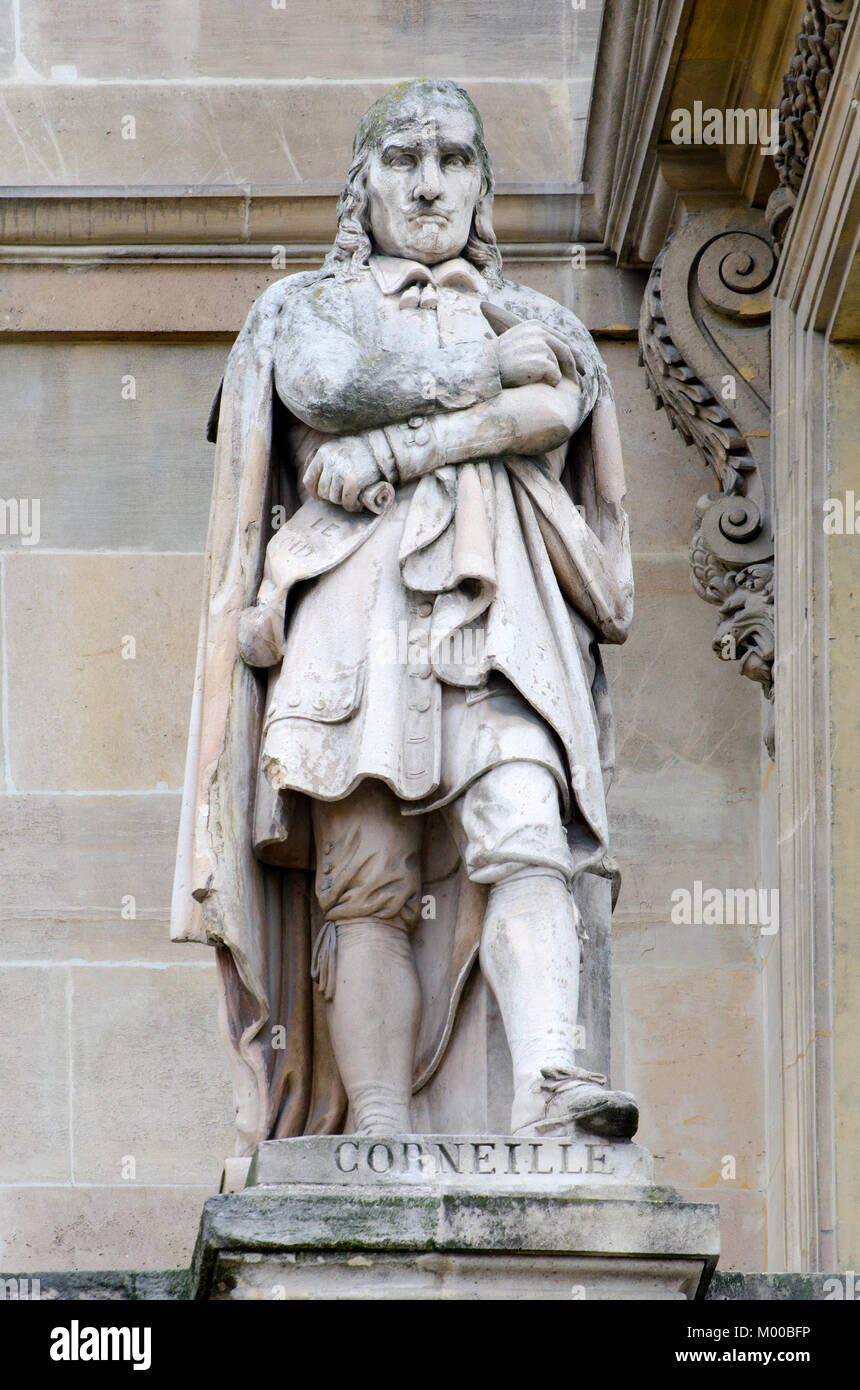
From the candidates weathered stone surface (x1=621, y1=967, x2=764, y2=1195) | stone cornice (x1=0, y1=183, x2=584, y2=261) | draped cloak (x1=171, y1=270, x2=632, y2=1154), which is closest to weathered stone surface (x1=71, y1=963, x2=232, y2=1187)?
weathered stone surface (x1=621, y1=967, x2=764, y2=1195)

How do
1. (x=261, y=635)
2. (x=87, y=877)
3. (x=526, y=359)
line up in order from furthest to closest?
(x=87, y=877) → (x=526, y=359) → (x=261, y=635)

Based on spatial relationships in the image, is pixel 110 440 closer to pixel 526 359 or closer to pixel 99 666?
pixel 99 666

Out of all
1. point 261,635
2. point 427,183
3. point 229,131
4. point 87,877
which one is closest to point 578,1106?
point 261,635

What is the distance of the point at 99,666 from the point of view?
10.1 metres

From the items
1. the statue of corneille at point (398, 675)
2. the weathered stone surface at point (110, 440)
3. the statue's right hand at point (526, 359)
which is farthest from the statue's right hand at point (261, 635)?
the weathered stone surface at point (110, 440)

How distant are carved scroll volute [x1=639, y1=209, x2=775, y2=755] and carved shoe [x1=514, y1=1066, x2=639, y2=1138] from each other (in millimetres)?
2473

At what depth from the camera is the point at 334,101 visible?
10.6 meters

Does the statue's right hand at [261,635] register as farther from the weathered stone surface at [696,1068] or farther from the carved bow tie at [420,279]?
the weathered stone surface at [696,1068]

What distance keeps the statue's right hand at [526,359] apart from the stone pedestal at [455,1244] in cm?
189

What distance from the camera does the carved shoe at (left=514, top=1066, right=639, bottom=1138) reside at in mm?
6824

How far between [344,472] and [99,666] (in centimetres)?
260

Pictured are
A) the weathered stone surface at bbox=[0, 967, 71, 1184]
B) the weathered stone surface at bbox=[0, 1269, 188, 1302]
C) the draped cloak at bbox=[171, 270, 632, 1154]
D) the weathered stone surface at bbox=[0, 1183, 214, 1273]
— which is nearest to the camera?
the weathered stone surface at bbox=[0, 1269, 188, 1302]

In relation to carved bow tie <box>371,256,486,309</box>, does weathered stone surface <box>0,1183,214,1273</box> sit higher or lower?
lower

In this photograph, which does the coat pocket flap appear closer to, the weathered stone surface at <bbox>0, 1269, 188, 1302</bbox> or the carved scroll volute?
the weathered stone surface at <bbox>0, 1269, 188, 1302</bbox>
